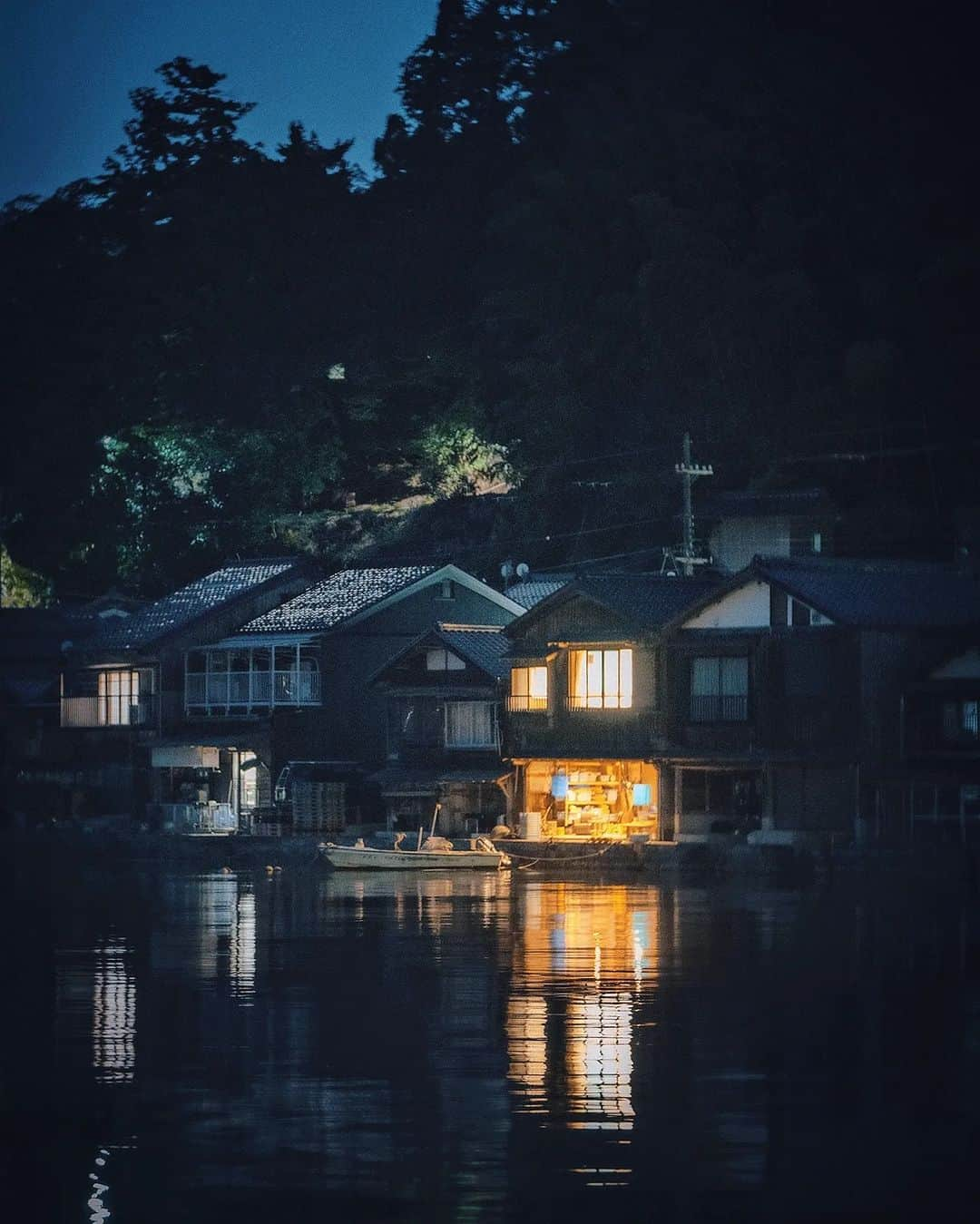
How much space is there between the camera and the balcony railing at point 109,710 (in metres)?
68.3

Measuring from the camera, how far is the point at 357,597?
6456cm

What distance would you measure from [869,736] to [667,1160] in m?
35.7

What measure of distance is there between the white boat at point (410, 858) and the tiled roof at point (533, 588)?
1661cm

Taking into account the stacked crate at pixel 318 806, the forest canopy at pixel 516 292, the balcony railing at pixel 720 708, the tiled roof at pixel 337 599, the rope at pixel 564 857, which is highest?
the forest canopy at pixel 516 292

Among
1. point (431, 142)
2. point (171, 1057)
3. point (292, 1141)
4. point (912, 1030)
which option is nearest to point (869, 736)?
point (912, 1030)

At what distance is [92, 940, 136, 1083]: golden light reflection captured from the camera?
62.2 ft

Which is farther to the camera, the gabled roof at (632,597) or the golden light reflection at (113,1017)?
the gabled roof at (632,597)

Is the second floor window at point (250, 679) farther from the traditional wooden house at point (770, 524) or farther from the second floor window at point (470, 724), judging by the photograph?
the traditional wooden house at point (770, 524)

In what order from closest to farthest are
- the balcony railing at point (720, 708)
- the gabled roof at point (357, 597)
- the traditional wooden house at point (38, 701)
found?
the balcony railing at point (720, 708) → the gabled roof at point (357, 597) → the traditional wooden house at point (38, 701)

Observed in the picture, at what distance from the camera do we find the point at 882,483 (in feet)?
222

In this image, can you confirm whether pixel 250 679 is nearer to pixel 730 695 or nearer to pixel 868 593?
pixel 730 695

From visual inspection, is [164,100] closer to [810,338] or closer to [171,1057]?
[810,338]

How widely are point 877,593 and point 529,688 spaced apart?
952 centimetres

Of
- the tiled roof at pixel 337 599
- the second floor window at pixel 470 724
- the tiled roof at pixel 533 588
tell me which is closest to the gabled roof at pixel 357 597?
the tiled roof at pixel 337 599
